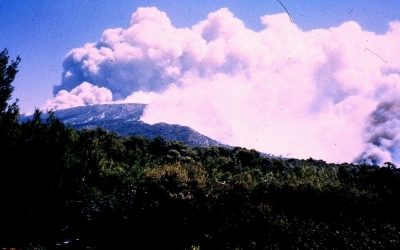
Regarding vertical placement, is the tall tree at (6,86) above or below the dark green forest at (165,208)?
above

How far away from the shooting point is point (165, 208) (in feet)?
40.2

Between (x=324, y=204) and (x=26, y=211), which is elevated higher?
(x=324, y=204)

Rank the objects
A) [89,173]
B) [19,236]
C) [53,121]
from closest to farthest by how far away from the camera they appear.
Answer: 1. [19,236]
2. [53,121]
3. [89,173]

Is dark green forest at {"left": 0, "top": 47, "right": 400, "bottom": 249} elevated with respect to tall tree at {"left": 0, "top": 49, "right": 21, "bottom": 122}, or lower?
lower

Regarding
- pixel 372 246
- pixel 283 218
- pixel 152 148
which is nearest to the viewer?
pixel 372 246

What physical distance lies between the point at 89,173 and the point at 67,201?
293 centimetres

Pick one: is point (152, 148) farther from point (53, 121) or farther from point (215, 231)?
point (215, 231)

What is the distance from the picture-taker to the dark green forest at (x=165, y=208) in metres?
11.5

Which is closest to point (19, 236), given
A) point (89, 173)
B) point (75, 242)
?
point (75, 242)

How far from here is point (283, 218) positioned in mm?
11664

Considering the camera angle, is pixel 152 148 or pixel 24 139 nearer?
pixel 24 139

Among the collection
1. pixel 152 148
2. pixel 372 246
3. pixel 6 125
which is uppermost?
pixel 152 148

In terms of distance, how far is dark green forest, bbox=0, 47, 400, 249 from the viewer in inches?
454

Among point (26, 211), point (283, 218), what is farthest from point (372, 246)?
point (26, 211)
